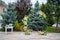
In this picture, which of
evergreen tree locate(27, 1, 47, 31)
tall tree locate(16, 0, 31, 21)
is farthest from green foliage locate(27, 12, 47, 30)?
tall tree locate(16, 0, 31, 21)

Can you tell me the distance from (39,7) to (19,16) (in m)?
2.23

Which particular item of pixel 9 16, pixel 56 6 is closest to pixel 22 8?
pixel 9 16

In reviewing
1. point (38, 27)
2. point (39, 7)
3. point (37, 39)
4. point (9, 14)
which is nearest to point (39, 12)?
point (39, 7)

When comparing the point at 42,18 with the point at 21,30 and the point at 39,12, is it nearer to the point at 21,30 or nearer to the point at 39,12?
the point at 39,12

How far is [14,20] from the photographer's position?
14.9 metres

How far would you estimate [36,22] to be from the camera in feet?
48.2

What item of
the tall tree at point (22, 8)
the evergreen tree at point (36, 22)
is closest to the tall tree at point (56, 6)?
the evergreen tree at point (36, 22)

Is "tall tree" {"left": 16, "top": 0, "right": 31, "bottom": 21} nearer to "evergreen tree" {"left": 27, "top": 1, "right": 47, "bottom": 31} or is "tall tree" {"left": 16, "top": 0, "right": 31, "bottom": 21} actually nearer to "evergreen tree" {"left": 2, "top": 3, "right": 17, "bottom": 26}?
"evergreen tree" {"left": 2, "top": 3, "right": 17, "bottom": 26}

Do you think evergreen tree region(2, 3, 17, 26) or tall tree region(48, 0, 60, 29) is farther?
evergreen tree region(2, 3, 17, 26)

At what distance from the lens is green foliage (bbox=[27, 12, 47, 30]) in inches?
577

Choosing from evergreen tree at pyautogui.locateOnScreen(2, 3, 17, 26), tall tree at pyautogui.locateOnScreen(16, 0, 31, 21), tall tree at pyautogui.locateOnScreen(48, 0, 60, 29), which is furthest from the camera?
tall tree at pyautogui.locateOnScreen(16, 0, 31, 21)

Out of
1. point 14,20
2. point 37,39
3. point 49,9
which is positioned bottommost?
point 37,39

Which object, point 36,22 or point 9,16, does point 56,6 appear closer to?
point 36,22

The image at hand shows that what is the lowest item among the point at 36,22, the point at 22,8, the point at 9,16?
the point at 36,22
